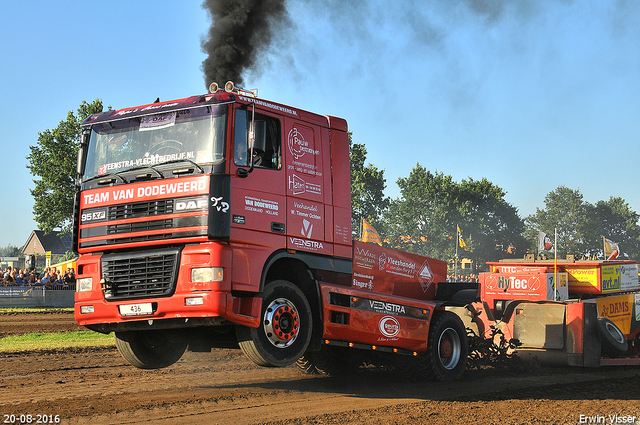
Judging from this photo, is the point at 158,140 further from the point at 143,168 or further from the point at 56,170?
the point at 56,170

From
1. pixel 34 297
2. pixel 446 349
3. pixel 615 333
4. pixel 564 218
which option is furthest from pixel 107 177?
pixel 564 218

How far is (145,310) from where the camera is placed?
7133 millimetres

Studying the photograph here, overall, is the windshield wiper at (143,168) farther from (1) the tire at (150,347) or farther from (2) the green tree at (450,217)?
(2) the green tree at (450,217)

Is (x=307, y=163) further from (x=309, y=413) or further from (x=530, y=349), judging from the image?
(x=530, y=349)

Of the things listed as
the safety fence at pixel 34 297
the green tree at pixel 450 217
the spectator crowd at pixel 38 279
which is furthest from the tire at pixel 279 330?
the green tree at pixel 450 217

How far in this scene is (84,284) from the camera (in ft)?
25.2

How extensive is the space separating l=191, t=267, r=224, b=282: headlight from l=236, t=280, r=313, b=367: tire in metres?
0.74

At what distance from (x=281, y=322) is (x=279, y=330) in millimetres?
106

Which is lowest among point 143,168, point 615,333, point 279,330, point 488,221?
point 615,333

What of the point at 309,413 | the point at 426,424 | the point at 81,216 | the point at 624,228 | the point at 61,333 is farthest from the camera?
the point at 624,228

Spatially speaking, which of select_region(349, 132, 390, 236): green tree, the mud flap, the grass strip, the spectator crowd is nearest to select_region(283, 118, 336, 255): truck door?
the mud flap

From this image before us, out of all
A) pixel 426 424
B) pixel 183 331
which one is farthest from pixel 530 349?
pixel 183 331

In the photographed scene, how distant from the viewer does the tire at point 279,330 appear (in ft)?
23.5

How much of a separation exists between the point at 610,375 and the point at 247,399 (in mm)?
6495
